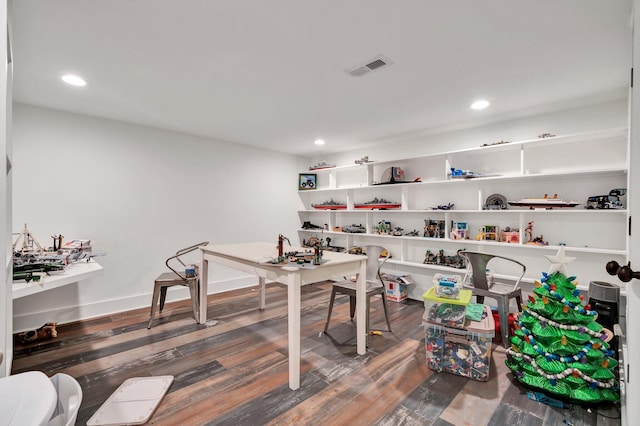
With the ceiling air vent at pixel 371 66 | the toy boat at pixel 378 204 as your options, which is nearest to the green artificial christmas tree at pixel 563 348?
the ceiling air vent at pixel 371 66

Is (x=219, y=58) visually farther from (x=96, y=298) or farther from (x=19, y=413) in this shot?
(x=96, y=298)

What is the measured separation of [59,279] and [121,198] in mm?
1748

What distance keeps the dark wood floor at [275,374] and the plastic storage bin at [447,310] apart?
1.33 feet

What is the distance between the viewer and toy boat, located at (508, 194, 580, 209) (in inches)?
118

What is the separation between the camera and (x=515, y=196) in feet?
11.4

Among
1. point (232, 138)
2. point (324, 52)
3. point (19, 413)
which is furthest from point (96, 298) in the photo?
point (324, 52)

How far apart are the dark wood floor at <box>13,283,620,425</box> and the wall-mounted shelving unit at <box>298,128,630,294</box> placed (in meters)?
1.27

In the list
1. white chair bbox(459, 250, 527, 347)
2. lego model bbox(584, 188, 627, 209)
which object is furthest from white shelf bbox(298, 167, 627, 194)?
white chair bbox(459, 250, 527, 347)

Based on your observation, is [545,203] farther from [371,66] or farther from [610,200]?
[371,66]

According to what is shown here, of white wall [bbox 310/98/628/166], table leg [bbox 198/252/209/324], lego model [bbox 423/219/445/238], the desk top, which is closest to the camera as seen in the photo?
the desk top

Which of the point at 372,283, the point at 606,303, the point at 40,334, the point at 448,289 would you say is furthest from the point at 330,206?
the point at 40,334

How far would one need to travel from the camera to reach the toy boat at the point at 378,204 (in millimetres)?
4422

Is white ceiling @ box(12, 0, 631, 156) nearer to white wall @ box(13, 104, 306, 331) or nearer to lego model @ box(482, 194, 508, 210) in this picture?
white wall @ box(13, 104, 306, 331)

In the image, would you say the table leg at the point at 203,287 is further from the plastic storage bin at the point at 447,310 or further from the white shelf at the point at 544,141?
the white shelf at the point at 544,141
